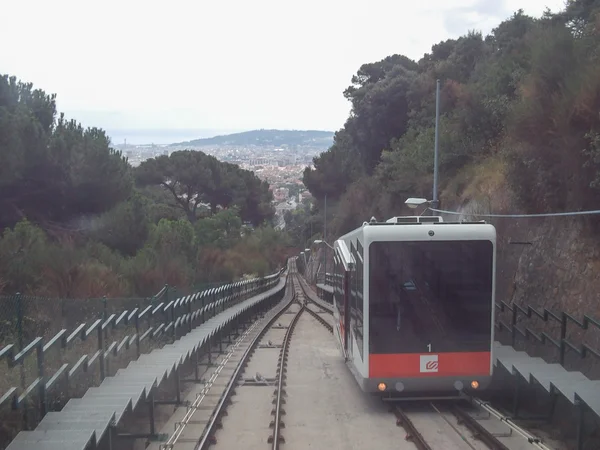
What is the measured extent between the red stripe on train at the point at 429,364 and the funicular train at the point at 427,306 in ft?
0.05

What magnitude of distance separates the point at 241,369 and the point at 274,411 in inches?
175

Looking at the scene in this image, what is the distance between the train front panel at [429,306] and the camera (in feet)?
33.2

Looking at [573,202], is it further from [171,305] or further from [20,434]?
[20,434]

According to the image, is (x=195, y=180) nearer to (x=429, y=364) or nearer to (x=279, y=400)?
(x=279, y=400)

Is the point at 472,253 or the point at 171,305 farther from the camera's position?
the point at 171,305

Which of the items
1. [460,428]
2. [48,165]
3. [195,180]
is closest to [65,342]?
[460,428]

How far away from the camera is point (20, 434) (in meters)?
6.95

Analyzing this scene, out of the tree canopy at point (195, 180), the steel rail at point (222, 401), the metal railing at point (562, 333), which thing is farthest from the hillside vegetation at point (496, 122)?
the tree canopy at point (195, 180)

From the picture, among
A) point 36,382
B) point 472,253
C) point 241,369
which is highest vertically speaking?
point 472,253

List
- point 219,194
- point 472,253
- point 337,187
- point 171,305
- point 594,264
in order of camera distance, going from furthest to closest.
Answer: point 337,187 → point 219,194 → point 171,305 → point 594,264 → point 472,253

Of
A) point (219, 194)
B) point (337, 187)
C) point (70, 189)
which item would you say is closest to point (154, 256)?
point (70, 189)

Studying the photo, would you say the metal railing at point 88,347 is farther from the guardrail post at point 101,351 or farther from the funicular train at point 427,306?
the funicular train at point 427,306

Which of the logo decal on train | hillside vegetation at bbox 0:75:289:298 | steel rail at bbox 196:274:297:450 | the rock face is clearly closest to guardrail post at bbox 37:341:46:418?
steel rail at bbox 196:274:297:450

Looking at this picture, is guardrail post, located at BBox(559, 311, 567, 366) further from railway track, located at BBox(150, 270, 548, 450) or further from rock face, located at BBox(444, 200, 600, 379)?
railway track, located at BBox(150, 270, 548, 450)
